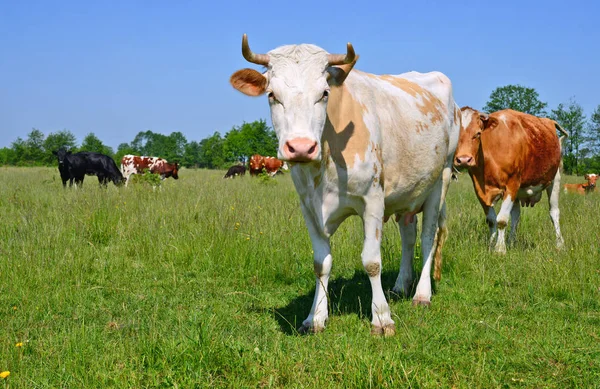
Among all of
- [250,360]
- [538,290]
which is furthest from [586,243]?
[250,360]

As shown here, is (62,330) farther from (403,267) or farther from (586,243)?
(586,243)

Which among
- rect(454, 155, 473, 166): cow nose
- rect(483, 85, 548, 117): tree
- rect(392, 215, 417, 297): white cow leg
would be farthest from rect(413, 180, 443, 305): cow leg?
rect(483, 85, 548, 117): tree

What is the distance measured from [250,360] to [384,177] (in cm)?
Answer: 196

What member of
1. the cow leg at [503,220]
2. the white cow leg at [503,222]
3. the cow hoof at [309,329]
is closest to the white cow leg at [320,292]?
the cow hoof at [309,329]

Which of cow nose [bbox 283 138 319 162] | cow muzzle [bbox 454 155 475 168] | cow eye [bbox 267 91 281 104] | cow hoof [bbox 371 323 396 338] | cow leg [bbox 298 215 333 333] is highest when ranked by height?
cow eye [bbox 267 91 281 104]

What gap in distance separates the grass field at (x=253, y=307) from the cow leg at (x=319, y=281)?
0.34 feet

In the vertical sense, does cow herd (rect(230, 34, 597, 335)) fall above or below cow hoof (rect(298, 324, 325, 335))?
above

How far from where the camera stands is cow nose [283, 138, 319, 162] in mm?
3643

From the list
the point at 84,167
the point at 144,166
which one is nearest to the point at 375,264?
the point at 84,167

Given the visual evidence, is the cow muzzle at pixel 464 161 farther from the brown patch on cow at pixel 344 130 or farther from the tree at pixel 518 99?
the tree at pixel 518 99

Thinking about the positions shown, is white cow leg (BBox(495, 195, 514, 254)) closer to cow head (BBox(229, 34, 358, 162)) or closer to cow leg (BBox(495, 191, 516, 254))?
cow leg (BBox(495, 191, 516, 254))

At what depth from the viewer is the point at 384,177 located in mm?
4699

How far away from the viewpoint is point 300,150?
3.64 m

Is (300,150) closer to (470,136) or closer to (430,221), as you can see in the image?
(430,221)
